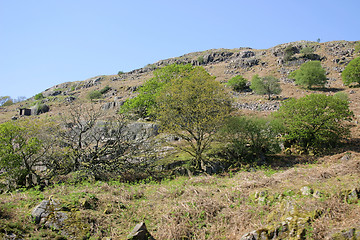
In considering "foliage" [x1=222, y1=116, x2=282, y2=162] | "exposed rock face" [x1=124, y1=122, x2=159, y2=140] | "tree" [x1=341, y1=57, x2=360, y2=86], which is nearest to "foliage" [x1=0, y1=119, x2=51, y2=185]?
"exposed rock face" [x1=124, y1=122, x2=159, y2=140]

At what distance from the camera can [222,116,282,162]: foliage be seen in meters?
17.6

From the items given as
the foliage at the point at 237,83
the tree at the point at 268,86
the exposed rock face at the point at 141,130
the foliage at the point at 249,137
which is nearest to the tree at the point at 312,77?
the tree at the point at 268,86

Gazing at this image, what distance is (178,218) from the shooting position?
A: 7.97 meters

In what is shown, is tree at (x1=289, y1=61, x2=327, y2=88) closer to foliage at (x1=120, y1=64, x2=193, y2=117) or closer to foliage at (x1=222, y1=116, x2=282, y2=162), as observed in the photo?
foliage at (x1=120, y1=64, x2=193, y2=117)

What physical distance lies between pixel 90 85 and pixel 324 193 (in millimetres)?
114875

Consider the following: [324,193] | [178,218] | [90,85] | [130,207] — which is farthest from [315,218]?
[90,85]

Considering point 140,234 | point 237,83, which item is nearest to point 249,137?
point 140,234

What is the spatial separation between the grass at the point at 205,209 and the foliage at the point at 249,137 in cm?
766

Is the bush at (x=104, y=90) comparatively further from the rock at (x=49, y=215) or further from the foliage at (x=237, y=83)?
the rock at (x=49, y=215)

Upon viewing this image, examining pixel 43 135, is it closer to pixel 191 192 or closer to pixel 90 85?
pixel 191 192

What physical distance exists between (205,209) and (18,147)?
13388 millimetres

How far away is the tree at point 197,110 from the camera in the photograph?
1653 cm

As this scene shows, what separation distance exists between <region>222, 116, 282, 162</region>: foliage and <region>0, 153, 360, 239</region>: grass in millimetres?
7661

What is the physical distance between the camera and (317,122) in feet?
57.8
